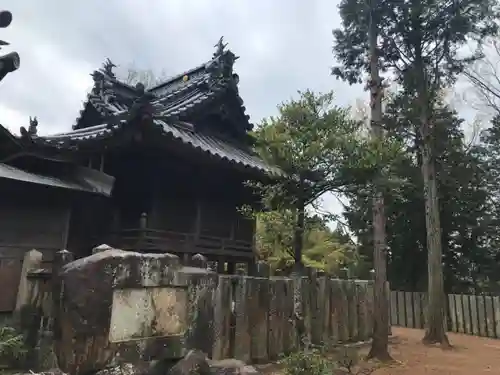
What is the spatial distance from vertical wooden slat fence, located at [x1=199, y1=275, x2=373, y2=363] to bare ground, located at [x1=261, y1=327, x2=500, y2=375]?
1.69 ft

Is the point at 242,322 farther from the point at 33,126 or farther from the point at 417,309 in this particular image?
the point at 417,309

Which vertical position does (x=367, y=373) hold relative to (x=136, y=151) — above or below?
below

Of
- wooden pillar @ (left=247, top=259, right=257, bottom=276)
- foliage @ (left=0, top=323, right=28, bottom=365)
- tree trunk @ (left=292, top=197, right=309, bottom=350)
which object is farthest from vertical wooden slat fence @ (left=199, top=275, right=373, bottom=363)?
foliage @ (left=0, top=323, right=28, bottom=365)

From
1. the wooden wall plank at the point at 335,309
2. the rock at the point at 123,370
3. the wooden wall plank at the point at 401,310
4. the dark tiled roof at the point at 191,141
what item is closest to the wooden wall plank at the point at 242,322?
the dark tiled roof at the point at 191,141

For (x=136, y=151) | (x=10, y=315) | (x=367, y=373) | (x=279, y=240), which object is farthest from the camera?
(x=136, y=151)

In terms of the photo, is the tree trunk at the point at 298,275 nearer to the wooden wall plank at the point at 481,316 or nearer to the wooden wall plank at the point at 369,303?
the wooden wall plank at the point at 369,303

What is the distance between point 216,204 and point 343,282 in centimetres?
386

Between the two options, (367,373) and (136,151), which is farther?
(136,151)

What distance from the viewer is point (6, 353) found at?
15.0 feet

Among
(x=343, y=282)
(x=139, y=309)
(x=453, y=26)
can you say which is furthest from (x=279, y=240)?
(x=453, y=26)

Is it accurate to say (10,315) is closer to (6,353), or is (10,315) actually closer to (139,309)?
(6,353)

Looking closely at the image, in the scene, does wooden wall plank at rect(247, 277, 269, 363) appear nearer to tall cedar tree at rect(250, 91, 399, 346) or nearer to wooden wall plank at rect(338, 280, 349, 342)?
tall cedar tree at rect(250, 91, 399, 346)

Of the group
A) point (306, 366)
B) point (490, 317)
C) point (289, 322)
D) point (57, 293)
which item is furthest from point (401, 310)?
point (57, 293)

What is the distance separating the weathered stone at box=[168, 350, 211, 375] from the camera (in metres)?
4.97
